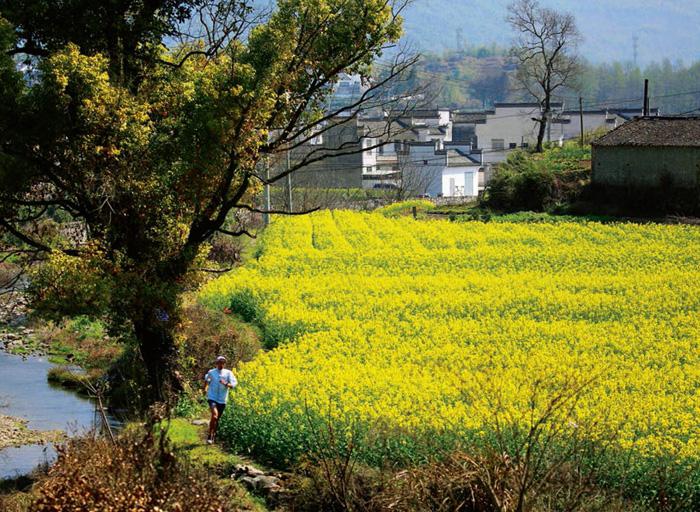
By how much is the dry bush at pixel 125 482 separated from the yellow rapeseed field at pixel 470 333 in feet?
9.51

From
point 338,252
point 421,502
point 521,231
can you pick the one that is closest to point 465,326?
point 421,502

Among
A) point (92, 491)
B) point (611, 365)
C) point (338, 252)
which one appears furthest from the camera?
point (338, 252)

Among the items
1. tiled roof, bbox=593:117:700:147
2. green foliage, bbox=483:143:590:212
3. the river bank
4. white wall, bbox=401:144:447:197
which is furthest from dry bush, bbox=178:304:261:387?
white wall, bbox=401:144:447:197

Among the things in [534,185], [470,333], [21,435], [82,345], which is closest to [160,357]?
[21,435]

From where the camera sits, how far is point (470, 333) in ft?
84.0

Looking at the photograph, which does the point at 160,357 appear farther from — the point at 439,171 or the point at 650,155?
the point at 439,171

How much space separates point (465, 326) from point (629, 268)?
1039 centimetres

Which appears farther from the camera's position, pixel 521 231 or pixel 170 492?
pixel 521 231

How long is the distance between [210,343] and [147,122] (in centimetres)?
764

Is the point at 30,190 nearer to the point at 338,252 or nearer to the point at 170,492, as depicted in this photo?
the point at 170,492

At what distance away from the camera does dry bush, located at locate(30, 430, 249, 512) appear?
13.4 meters

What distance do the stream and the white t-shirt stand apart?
330 centimetres

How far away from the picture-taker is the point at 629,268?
114ft

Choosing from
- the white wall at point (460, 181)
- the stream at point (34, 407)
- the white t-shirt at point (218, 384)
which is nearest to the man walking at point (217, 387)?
the white t-shirt at point (218, 384)
